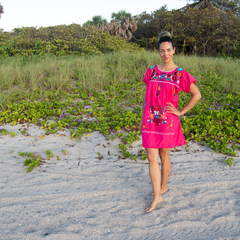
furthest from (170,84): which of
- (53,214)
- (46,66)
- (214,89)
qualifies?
(46,66)

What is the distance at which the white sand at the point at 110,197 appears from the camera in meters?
2.29

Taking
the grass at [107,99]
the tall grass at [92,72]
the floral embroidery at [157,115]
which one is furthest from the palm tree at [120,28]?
the floral embroidery at [157,115]

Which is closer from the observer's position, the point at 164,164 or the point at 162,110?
the point at 162,110

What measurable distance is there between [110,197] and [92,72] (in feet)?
16.8

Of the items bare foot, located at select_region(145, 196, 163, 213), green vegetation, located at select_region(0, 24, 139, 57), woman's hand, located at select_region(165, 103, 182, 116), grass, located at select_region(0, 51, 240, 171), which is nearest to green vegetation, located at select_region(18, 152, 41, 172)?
grass, located at select_region(0, 51, 240, 171)

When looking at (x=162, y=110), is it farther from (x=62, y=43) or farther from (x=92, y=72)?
(x=62, y=43)

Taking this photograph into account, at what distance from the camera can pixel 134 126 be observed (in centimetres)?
466

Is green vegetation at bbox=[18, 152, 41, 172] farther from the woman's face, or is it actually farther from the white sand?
the woman's face

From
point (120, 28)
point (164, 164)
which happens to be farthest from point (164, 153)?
point (120, 28)

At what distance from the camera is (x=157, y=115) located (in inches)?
93.0

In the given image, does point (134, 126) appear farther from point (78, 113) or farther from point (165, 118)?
point (165, 118)

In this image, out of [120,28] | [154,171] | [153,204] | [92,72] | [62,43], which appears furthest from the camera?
[120,28]

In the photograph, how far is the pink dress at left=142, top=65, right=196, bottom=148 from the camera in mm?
2326

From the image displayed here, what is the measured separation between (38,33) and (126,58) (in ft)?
22.6
